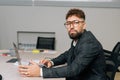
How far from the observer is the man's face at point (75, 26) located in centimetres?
180

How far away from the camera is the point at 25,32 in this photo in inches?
165

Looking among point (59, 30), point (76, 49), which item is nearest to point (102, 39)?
point (59, 30)

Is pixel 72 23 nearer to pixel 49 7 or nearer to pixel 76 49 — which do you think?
pixel 76 49

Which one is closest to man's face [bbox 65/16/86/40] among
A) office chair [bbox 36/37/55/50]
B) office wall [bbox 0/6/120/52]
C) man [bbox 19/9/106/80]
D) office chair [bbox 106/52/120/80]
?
man [bbox 19/9/106/80]

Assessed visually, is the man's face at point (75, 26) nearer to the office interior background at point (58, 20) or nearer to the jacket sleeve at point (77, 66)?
the jacket sleeve at point (77, 66)

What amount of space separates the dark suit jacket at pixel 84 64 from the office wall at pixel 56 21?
2193mm

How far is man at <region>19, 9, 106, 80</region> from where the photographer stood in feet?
5.49

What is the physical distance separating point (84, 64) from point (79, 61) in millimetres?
47

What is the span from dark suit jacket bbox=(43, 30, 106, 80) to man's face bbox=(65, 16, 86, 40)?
0.15 ft

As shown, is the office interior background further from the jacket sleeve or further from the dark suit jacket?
the jacket sleeve

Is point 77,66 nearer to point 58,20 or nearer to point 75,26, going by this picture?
point 75,26

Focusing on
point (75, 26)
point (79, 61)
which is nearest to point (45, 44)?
point (75, 26)

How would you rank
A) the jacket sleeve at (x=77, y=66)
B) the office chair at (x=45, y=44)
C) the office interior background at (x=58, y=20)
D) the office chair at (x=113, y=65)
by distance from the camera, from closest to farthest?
1. the jacket sleeve at (x=77, y=66)
2. the office chair at (x=113, y=65)
3. the office chair at (x=45, y=44)
4. the office interior background at (x=58, y=20)

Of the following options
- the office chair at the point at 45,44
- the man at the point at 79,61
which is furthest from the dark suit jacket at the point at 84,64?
the office chair at the point at 45,44
